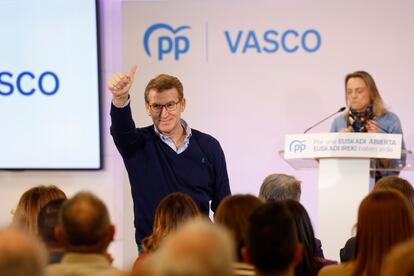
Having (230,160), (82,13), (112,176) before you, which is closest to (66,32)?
(82,13)

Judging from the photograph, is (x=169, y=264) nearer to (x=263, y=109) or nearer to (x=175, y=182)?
(x=175, y=182)

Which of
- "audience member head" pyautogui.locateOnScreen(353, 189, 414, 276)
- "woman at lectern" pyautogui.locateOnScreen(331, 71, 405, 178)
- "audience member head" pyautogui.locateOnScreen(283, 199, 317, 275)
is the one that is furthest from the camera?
"woman at lectern" pyautogui.locateOnScreen(331, 71, 405, 178)

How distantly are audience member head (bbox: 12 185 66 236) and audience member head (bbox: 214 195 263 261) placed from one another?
3.28ft

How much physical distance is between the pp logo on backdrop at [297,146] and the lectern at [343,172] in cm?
4

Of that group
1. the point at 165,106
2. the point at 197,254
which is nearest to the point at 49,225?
the point at 165,106

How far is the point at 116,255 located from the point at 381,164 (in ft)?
10.5

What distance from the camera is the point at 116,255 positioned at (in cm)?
788

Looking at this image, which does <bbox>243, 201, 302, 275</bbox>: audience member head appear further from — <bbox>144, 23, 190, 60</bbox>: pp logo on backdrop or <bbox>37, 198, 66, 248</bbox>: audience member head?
<bbox>144, 23, 190, 60</bbox>: pp logo on backdrop

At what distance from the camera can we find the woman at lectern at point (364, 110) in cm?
622

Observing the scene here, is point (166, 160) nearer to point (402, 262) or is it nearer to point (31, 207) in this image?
point (31, 207)

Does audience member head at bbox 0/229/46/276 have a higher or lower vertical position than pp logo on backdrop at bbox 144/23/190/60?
lower

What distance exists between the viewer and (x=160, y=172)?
181 inches

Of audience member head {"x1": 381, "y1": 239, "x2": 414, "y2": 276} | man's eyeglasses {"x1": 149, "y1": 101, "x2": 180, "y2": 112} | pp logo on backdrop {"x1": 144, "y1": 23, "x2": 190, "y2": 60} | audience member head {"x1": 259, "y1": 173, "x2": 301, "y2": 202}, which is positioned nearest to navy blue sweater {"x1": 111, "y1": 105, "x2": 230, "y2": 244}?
man's eyeglasses {"x1": 149, "y1": 101, "x2": 180, "y2": 112}

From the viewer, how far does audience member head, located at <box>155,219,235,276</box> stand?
5.63 ft
